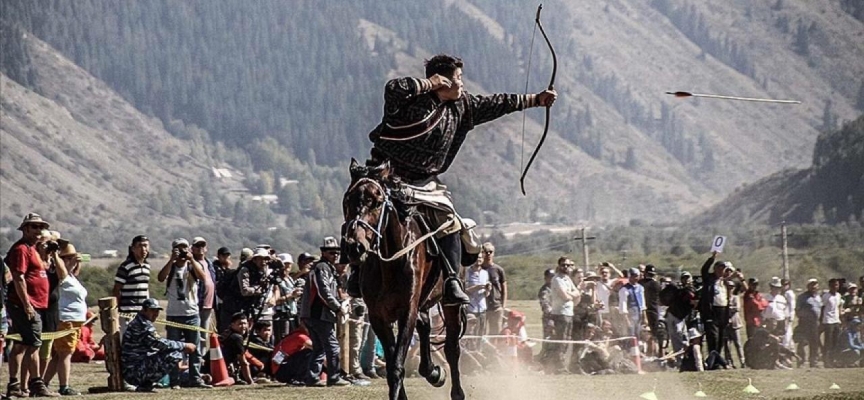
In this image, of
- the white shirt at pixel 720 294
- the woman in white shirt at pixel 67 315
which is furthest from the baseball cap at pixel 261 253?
the white shirt at pixel 720 294

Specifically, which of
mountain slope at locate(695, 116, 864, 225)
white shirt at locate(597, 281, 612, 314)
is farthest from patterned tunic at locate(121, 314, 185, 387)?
mountain slope at locate(695, 116, 864, 225)

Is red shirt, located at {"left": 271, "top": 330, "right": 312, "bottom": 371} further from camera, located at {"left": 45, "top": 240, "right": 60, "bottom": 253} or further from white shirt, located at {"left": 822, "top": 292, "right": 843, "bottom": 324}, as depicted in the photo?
white shirt, located at {"left": 822, "top": 292, "right": 843, "bottom": 324}

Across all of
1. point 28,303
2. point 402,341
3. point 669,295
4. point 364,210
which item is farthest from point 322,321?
point 669,295

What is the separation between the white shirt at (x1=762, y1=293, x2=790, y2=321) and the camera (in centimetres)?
2997

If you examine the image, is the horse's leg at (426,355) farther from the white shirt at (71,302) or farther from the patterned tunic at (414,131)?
the white shirt at (71,302)

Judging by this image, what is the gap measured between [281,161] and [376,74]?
19.9 meters

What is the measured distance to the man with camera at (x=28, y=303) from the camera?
59.2ft

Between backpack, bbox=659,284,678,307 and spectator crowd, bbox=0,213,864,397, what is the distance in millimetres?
23

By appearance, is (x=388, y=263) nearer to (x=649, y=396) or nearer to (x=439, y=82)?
(x=439, y=82)

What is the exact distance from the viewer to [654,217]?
17612cm

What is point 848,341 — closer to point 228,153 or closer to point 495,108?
point 495,108

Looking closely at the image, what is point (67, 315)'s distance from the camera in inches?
788

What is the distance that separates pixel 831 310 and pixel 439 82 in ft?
56.1

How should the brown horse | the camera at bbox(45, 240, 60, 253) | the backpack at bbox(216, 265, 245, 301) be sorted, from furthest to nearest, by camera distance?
1. the backpack at bbox(216, 265, 245, 301)
2. the camera at bbox(45, 240, 60, 253)
3. the brown horse
